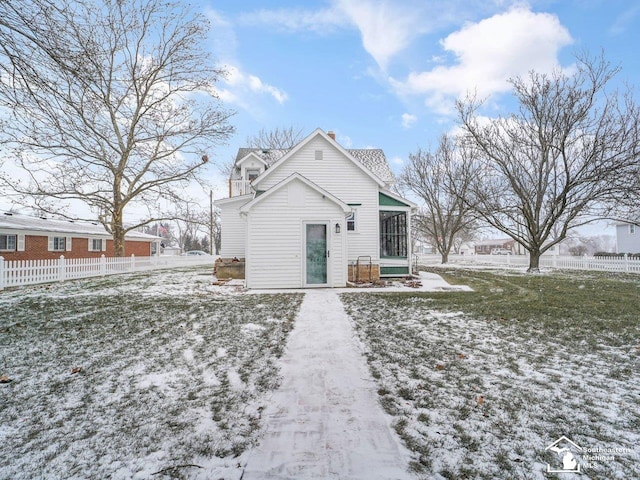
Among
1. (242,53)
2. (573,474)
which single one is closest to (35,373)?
(573,474)

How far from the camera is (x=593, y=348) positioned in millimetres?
4555

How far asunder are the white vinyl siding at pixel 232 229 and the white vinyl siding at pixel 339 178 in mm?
2447

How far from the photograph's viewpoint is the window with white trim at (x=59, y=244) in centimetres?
2284

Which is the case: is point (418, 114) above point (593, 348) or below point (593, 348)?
above

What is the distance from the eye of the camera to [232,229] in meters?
15.0

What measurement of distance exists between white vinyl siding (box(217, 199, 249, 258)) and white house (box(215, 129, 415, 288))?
0.15 feet

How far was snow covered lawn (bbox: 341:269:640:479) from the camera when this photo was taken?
2.24 meters

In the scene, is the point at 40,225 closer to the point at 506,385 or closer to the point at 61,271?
the point at 61,271

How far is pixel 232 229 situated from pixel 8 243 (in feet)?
54.6

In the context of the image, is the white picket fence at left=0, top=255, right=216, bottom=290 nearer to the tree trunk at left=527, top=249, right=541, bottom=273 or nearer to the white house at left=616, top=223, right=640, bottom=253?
the tree trunk at left=527, top=249, right=541, bottom=273

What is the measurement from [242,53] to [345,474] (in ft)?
39.8

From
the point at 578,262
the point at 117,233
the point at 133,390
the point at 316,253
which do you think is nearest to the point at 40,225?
the point at 117,233

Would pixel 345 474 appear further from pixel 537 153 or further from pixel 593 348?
pixel 537 153

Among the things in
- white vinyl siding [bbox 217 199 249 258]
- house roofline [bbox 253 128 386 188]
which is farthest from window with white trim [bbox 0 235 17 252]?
house roofline [bbox 253 128 386 188]
